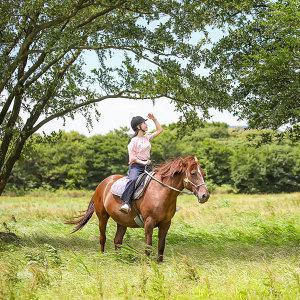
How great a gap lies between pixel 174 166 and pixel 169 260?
1.94 meters

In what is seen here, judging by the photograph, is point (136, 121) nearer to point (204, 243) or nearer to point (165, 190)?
point (165, 190)

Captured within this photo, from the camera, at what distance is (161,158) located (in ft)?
215

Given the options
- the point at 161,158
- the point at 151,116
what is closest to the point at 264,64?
the point at 151,116

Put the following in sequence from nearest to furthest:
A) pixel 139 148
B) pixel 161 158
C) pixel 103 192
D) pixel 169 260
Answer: pixel 169 260 < pixel 139 148 < pixel 103 192 < pixel 161 158

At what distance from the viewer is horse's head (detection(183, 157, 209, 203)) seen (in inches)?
417

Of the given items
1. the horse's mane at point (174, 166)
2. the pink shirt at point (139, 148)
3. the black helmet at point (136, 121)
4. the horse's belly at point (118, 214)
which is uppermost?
the black helmet at point (136, 121)

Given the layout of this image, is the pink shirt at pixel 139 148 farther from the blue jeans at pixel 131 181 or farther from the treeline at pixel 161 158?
the treeline at pixel 161 158

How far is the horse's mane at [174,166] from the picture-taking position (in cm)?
1097

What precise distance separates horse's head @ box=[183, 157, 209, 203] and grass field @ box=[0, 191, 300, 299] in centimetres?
126

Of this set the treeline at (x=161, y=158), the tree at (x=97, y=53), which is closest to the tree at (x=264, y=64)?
A: the tree at (x=97, y=53)

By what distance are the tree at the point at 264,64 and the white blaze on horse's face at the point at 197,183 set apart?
4.80 m

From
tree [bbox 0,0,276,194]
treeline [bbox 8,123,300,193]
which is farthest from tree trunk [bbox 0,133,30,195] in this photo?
treeline [bbox 8,123,300,193]

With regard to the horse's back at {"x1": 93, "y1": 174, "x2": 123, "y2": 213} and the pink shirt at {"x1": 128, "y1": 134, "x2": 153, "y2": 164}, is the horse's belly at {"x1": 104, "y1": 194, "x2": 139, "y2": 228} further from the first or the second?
the pink shirt at {"x1": 128, "y1": 134, "x2": 153, "y2": 164}

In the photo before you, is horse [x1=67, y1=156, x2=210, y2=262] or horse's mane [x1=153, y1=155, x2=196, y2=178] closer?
horse [x1=67, y1=156, x2=210, y2=262]
